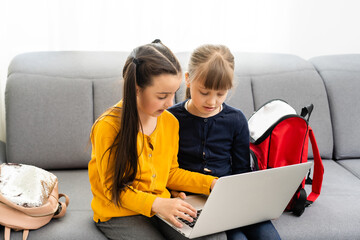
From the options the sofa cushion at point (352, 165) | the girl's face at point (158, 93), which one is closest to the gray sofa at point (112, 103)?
the sofa cushion at point (352, 165)

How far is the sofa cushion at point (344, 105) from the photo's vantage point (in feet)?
6.89

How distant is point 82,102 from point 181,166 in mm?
665

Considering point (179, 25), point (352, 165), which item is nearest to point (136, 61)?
point (179, 25)

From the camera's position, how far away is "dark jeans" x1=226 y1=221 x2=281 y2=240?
4.44 ft

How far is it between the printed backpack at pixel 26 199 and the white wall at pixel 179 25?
773mm

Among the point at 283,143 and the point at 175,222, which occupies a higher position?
the point at 283,143

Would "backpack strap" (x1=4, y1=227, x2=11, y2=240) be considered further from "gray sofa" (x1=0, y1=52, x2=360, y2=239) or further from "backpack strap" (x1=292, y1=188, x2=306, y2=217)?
"backpack strap" (x1=292, y1=188, x2=306, y2=217)

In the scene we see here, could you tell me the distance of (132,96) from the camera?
4.01ft

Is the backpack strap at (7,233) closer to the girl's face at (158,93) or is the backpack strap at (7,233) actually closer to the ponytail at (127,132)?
the ponytail at (127,132)

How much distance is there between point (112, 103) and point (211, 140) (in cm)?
65

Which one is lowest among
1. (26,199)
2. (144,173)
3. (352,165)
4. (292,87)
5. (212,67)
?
(352,165)

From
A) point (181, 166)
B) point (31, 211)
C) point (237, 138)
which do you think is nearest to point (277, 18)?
point (237, 138)

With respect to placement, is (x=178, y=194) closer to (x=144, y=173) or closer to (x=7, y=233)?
(x=144, y=173)

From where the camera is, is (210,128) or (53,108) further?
(53,108)
